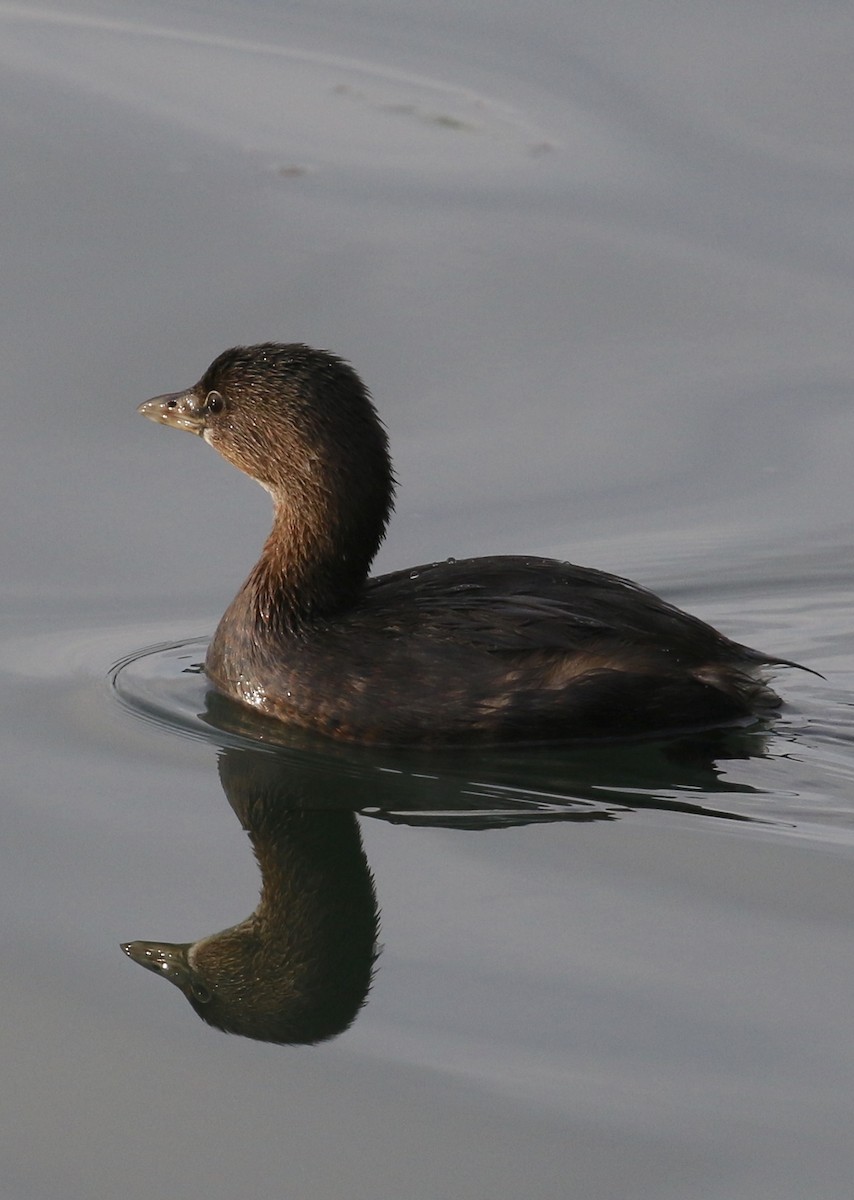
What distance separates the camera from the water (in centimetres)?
505

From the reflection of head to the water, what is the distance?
8cm

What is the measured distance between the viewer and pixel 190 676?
7828 mm

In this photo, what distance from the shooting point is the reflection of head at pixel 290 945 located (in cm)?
557

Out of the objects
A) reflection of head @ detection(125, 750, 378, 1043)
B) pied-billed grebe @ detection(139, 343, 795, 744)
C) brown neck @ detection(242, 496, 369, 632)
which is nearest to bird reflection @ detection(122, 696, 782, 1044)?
reflection of head @ detection(125, 750, 378, 1043)

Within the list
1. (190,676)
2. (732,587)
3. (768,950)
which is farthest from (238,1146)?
(732,587)

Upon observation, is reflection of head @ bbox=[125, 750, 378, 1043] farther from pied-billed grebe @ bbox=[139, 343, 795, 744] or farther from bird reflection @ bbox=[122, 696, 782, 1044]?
pied-billed grebe @ bbox=[139, 343, 795, 744]

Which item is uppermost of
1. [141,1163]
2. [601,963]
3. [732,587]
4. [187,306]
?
[187,306]

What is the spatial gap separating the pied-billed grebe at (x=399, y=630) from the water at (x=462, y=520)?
15cm

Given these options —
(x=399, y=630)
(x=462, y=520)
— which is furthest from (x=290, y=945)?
(x=462, y=520)

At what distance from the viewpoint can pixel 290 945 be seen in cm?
599

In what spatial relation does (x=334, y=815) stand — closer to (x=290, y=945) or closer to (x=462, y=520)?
(x=290, y=945)

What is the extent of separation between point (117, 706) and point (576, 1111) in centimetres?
301

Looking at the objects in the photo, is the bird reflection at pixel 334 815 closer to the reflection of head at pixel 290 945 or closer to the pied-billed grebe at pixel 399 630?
the reflection of head at pixel 290 945

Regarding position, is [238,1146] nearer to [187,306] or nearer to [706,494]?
[706,494]
